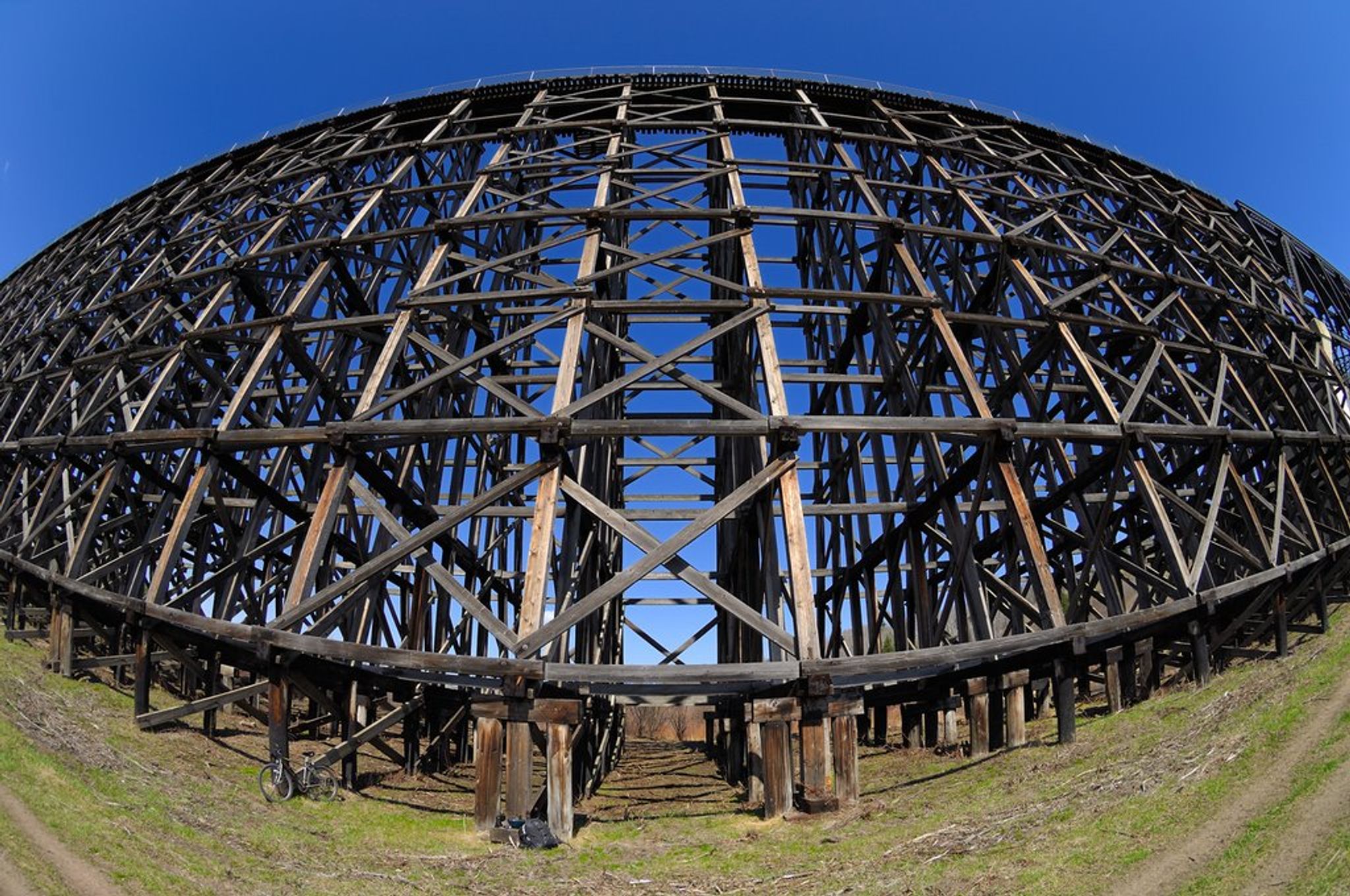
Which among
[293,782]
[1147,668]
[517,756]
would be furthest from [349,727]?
[1147,668]

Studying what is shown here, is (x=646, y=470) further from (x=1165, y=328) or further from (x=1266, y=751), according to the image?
(x=1266, y=751)

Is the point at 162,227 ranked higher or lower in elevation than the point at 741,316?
higher

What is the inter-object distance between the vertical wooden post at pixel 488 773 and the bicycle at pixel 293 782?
76.1 inches

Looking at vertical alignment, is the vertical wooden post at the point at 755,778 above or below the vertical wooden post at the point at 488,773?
below

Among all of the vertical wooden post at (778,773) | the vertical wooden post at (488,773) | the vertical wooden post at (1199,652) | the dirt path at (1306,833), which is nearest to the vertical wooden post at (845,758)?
the vertical wooden post at (778,773)

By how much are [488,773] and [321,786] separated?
218 cm

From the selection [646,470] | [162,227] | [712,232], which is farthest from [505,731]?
[162,227]

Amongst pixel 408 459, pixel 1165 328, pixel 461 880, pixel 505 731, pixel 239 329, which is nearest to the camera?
pixel 461 880

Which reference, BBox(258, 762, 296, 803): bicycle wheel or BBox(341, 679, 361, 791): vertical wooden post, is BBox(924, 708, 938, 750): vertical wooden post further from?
BBox(258, 762, 296, 803): bicycle wheel

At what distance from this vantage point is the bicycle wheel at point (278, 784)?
7.91 meters

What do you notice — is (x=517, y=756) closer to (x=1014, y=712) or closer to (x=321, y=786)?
(x=321, y=786)

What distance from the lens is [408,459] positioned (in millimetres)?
12227

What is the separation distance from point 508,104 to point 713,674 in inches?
518

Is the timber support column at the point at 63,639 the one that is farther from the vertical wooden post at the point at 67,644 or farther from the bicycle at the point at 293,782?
the bicycle at the point at 293,782
